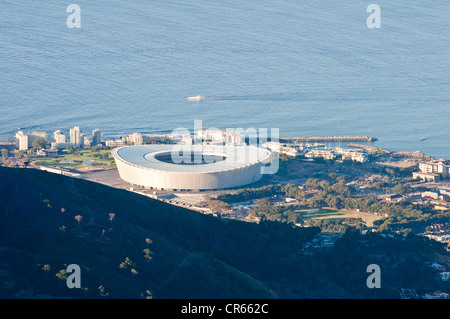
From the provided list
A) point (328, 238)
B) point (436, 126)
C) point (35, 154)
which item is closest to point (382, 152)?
point (436, 126)

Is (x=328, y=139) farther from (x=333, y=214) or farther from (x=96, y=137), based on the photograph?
(x=333, y=214)

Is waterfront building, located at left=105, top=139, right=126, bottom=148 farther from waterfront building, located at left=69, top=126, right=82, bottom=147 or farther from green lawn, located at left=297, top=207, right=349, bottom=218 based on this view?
green lawn, located at left=297, top=207, right=349, bottom=218

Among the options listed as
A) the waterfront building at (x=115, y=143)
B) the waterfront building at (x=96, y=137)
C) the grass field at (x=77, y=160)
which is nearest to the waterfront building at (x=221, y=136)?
the waterfront building at (x=115, y=143)

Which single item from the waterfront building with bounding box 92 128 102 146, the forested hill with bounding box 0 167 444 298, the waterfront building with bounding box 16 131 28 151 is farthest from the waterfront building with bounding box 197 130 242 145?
the forested hill with bounding box 0 167 444 298

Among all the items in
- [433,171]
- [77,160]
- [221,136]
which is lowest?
[433,171]

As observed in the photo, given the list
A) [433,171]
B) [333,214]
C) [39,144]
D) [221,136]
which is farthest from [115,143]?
[333,214]
